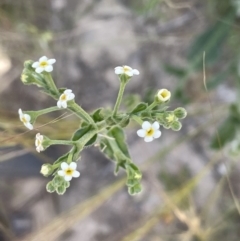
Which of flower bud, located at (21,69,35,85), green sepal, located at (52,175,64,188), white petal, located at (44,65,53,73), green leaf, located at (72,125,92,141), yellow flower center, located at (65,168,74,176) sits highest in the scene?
white petal, located at (44,65,53,73)

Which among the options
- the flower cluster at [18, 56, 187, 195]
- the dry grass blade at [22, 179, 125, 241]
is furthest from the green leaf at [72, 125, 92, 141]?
the dry grass blade at [22, 179, 125, 241]

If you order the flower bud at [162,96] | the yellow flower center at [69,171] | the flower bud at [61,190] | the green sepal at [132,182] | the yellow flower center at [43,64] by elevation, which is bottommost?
the flower bud at [61,190]

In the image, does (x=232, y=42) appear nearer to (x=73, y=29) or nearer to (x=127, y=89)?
(x=127, y=89)

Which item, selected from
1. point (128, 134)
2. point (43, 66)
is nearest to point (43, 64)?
point (43, 66)

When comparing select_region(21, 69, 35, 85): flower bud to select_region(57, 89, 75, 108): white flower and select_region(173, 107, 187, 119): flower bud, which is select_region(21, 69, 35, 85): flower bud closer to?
select_region(57, 89, 75, 108): white flower

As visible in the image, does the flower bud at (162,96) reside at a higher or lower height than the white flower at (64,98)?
higher

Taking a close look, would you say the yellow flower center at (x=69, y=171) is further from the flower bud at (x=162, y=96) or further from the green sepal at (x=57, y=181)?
the flower bud at (x=162, y=96)

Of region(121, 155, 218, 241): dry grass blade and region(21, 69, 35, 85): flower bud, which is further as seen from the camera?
region(121, 155, 218, 241): dry grass blade

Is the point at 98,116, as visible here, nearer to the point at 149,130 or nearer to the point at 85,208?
the point at 149,130

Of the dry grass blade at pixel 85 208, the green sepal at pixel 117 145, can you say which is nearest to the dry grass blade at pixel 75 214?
the dry grass blade at pixel 85 208
